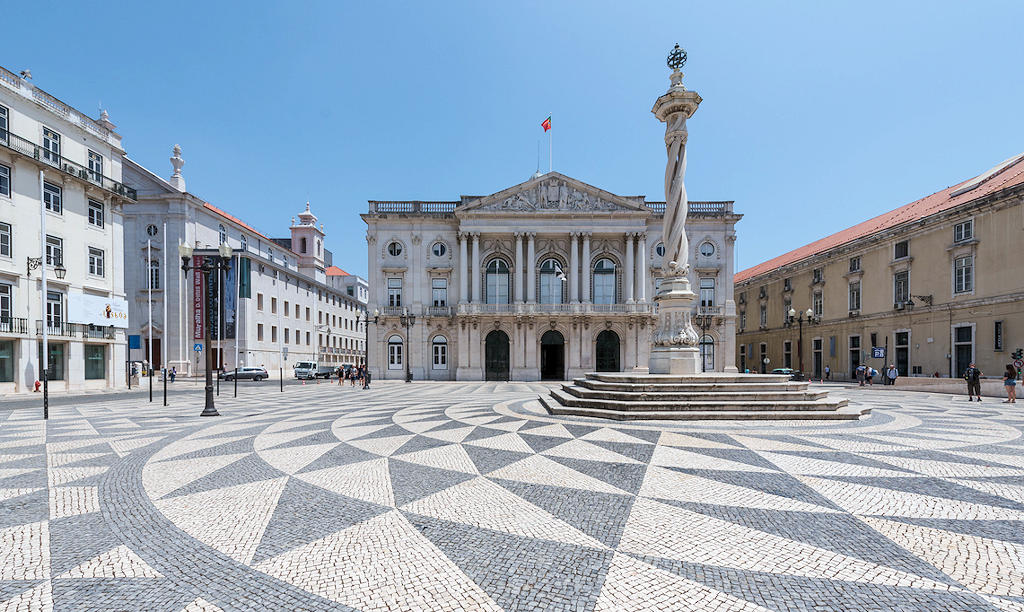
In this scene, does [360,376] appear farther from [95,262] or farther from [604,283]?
[604,283]

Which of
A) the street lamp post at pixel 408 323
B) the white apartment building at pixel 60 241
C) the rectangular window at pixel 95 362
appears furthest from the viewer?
the street lamp post at pixel 408 323

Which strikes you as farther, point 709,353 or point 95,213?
point 709,353

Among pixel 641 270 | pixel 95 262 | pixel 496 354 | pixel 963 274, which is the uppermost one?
pixel 641 270

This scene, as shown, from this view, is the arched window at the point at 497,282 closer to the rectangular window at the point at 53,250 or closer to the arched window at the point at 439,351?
the arched window at the point at 439,351

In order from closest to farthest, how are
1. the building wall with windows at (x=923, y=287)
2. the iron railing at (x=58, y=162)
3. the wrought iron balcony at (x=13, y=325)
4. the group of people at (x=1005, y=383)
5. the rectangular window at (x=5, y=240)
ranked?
the group of people at (x=1005, y=383) → the wrought iron balcony at (x=13, y=325) → the rectangular window at (x=5, y=240) → the iron railing at (x=58, y=162) → the building wall with windows at (x=923, y=287)

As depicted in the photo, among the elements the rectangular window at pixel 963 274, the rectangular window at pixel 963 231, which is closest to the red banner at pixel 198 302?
the rectangular window at pixel 963 274

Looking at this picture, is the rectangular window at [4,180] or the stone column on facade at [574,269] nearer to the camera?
the rectangular window at [4,180]

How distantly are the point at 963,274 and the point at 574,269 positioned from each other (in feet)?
76.5

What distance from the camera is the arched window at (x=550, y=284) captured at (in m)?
36.9

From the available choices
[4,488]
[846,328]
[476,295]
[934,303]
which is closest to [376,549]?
[4,488]

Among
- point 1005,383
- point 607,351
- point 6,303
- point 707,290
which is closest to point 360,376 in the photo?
point 6,303

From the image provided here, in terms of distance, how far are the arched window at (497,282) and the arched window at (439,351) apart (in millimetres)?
5033

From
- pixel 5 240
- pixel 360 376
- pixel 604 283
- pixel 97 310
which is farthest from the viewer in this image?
pixel 604 283

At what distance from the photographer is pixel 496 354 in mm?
36656
